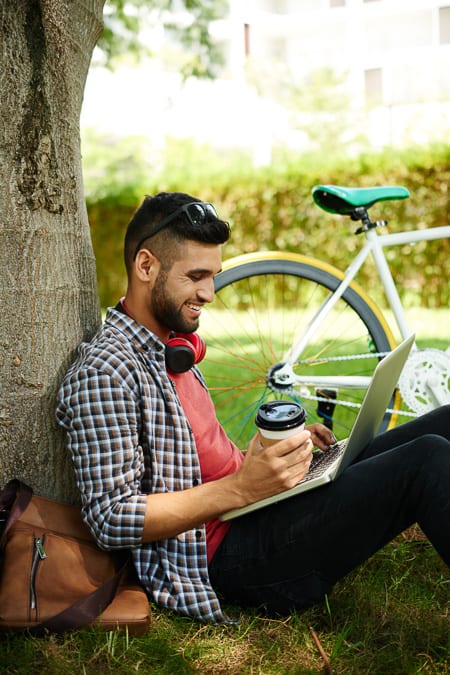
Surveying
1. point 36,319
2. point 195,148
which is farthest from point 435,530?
point 195,148

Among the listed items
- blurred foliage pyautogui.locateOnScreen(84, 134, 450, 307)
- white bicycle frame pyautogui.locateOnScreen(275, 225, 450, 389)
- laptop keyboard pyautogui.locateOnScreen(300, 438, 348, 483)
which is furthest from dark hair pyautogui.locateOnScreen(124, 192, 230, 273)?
blurred foliage pyautogui.locateOnScreen(84, 134, 450, 307)

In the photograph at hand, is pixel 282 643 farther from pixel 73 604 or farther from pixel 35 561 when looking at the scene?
pixel 35 561

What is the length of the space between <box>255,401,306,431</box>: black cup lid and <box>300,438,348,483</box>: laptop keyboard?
8.0 inches

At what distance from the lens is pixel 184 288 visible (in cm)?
233

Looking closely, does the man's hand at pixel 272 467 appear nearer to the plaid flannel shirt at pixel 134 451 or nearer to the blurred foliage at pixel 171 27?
the plaid flannel shirt at pixel 134 451

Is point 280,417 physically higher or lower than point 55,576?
higher

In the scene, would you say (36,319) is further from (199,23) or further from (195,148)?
(195,148)

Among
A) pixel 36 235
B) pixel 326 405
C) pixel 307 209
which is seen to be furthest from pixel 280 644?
pixel 307 209

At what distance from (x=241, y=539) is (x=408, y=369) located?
173 centimetres

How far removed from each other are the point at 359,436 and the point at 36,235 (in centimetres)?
109

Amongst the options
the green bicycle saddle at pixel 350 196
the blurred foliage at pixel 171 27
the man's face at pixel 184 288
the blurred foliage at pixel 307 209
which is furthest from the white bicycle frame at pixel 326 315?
the blurred foliage at pixel 171 27

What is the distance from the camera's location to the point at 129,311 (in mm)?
2385

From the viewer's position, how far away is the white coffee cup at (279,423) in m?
2.04

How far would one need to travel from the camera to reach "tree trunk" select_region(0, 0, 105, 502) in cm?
237
